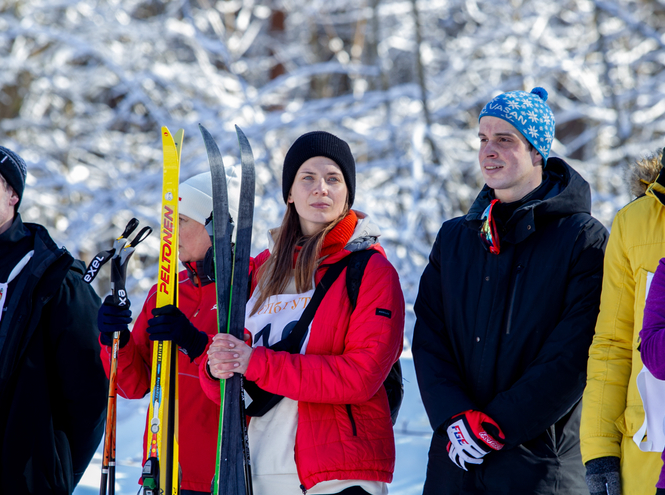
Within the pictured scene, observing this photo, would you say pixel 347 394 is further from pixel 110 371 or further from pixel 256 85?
pixel 256 85

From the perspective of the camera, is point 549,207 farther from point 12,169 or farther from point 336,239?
point 12,169

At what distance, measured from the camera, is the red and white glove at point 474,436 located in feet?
6.42

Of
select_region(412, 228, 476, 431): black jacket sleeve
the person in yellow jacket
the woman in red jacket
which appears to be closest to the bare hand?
the woman in red jacket

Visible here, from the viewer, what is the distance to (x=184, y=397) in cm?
243

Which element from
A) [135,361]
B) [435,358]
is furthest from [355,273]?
[135,361]

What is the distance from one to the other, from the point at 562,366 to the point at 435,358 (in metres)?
0.40

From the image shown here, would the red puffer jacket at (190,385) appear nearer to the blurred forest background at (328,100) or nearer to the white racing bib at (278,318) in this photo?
the white racing bib at (278,318)


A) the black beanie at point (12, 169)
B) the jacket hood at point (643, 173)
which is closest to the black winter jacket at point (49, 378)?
the black beanie at point (12, 169)

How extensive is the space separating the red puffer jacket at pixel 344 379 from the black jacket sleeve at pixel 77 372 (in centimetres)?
59

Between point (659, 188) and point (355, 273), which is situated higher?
point (659, 188)

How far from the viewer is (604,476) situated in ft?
5.85

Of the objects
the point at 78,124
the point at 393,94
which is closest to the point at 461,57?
the point at 393,94

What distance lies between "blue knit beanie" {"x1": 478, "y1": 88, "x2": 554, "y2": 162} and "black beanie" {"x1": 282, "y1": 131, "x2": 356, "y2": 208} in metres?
0.48

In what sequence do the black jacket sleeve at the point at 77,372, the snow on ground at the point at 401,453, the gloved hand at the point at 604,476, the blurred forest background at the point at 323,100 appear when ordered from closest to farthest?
the gloved hand at the point at 604,476, the black jacket sleeve at the point at 77,372, the snow on ground at the point at 401,453, the blurred forest background at the point at 323,100
